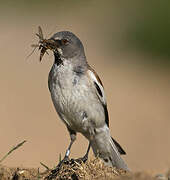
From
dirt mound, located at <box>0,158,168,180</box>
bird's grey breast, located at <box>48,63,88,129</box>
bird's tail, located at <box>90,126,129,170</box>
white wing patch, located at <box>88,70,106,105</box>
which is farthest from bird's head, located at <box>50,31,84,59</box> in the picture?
dirt mound, located at <box>0,158,168,180</box>

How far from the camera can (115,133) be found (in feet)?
47.3

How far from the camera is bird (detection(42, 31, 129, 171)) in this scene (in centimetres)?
898

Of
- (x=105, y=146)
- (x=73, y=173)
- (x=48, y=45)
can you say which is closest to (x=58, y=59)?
(x=48, y=45)

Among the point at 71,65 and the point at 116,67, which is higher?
the point at 71,65

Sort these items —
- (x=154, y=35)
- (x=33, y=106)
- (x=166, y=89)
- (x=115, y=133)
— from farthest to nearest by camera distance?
(x=154, y=35) < (x=166, y=89) < (x=33, y=106) < (x=115, y=133)

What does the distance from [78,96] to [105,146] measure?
1123 millimetres

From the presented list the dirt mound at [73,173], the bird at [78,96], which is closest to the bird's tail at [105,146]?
the bird at [78,96]

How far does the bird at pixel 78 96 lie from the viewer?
8.98 m

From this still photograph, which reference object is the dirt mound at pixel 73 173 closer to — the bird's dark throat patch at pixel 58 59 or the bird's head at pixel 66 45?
the bird's dark throat patch at pixel 58 59

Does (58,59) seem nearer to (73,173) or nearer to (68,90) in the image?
(68,90)

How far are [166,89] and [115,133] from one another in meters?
4.06

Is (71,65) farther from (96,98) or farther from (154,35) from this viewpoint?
(154,35)

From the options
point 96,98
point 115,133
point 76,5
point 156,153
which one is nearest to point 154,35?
point 76,5

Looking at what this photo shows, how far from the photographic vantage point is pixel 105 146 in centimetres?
977
